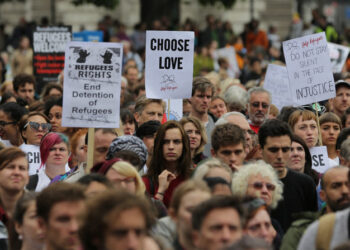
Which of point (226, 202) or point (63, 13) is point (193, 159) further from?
point (63, 13)

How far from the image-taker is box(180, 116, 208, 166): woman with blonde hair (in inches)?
460

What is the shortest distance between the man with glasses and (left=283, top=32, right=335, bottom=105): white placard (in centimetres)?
257

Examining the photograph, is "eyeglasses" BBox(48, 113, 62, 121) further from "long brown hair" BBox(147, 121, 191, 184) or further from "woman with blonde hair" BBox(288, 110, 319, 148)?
"long brown hair" BBox(147, 121, 191, 184)

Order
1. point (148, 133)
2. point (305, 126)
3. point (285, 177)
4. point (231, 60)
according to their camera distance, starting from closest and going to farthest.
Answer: point (285, 177), point (148, 133), point (305, 126), point (231, 60)

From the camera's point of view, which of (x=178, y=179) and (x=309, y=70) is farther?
(x=309, y=70)

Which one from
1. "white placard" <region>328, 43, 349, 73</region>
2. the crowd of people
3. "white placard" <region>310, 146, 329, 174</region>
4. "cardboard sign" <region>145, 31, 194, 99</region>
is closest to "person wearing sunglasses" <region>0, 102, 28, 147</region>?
the crowd of people

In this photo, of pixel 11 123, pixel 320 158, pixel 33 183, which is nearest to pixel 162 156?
pixel 33 183

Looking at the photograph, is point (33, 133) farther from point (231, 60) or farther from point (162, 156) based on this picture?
point (231, 60)

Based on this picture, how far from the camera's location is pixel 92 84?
1112cm

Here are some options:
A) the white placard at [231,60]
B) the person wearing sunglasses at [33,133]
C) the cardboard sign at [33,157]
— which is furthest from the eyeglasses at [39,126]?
the white placard at [231,60]

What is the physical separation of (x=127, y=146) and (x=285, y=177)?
1.37 m

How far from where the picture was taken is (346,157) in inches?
403

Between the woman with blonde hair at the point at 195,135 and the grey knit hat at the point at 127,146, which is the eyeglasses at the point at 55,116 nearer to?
the woman with blonde hair at the point at 195,135

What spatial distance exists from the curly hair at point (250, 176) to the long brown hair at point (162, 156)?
A: 1.58 m
